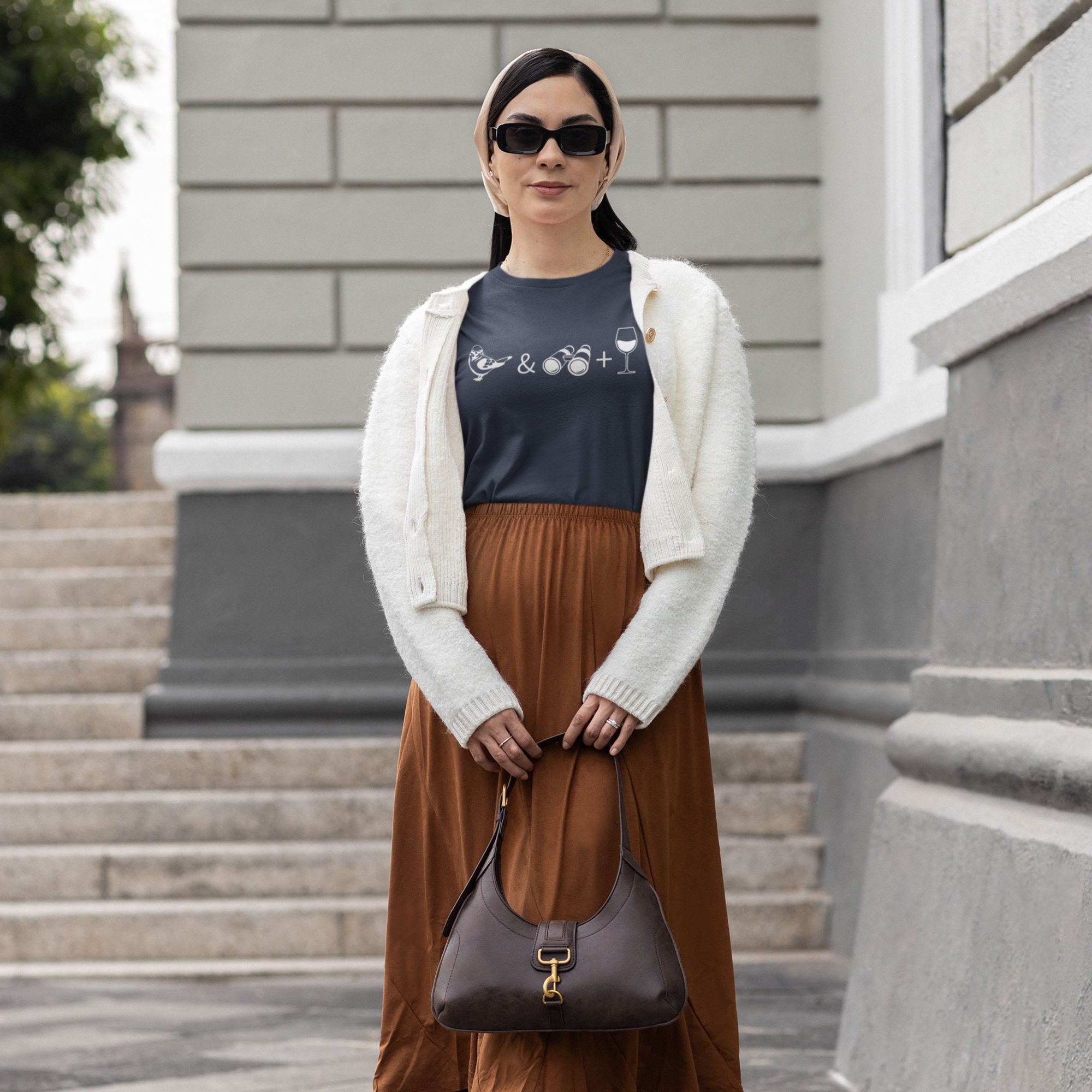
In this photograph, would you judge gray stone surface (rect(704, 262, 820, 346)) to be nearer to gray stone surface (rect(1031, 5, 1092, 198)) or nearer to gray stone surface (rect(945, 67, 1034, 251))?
gray stone surface (rect(945, 67, 1034, 251))

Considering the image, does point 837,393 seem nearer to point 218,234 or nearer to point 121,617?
point 218,234

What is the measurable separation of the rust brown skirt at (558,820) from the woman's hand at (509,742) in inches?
1.6

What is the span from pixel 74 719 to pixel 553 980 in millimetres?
4666

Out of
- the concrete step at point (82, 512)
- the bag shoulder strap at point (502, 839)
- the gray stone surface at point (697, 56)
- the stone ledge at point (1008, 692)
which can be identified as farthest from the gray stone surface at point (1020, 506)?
the concrete step at point (82, 512)

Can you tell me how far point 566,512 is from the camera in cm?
279

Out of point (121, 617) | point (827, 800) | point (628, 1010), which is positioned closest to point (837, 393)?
point (827, 800)

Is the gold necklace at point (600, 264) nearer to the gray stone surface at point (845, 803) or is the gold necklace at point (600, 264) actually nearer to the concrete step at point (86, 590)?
the gray stone surface at point (845, 803)

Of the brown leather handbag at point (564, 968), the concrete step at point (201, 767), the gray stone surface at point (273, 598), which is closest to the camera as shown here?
the brown leather handbag at point (564, 968)

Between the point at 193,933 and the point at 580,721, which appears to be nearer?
→ the point at 580,721

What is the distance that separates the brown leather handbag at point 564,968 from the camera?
244 cm

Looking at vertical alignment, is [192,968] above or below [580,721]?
below

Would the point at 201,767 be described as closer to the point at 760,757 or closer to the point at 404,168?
the point at 760,757

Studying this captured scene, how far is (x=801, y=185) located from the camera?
6.94m

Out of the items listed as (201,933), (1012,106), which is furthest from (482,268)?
(1012,106)
